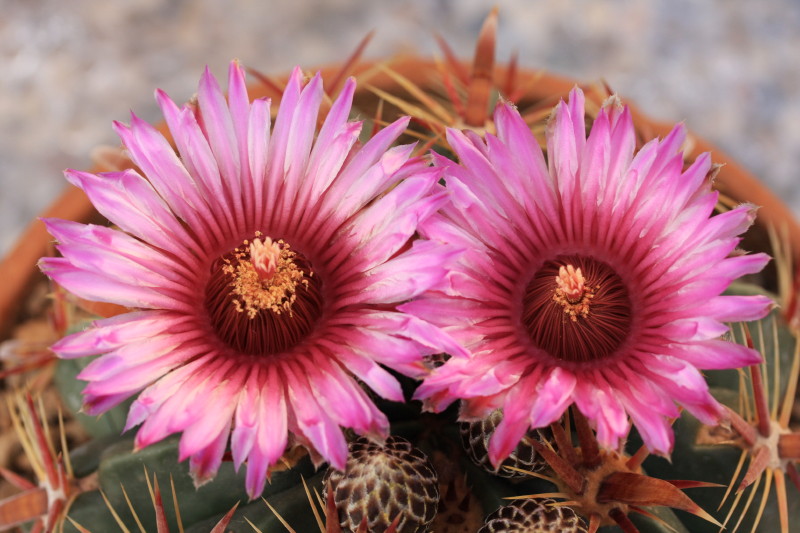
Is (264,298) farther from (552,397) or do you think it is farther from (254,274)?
(552,397)

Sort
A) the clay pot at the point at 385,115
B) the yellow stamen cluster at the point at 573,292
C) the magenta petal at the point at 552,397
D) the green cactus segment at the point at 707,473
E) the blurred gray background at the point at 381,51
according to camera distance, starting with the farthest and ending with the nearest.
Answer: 1. the blurred gray background at the point at 381,51
2. the clay pot at the point at 385,115
3. the green cactus segment at the point at 707,473
4. the yellow stamen cluster at the point at 573,292
5. the magenta petal at the point at 552,397

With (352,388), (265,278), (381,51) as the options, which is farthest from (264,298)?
(381,51)

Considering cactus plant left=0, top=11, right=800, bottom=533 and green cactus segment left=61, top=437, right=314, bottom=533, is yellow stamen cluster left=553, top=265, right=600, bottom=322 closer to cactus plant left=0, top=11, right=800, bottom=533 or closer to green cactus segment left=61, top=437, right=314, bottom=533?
cactus plant left=0, top=11, right=800, bottom=533

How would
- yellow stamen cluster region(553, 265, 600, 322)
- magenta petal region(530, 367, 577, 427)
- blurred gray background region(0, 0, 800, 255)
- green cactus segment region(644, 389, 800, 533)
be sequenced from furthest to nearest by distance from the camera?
blurred gray background region(0, 0, 800, 255) < green cactus segment region(644, 389, 800, 533) < yellow stamen cluster region(553, 265, 600, 322) < magenta petal region(530, 367, 577, 427)

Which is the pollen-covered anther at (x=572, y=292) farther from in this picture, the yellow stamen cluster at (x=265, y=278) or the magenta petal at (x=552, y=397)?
the yellow stamen cluster at (x=265, y=278)

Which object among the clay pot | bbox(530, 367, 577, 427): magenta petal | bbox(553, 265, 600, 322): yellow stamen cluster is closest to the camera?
bbox(530, 367, 577, 427): magenta petal

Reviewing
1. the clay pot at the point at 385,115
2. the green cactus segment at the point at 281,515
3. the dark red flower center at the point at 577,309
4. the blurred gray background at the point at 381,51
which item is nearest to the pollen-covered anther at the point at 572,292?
the dark red flower center at the point at 577,309

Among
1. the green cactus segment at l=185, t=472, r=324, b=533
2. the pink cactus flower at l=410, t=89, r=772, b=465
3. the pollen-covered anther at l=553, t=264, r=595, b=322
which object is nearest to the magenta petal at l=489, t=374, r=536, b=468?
the pink cactus flower at l=410, t=89, r=772, b=465
